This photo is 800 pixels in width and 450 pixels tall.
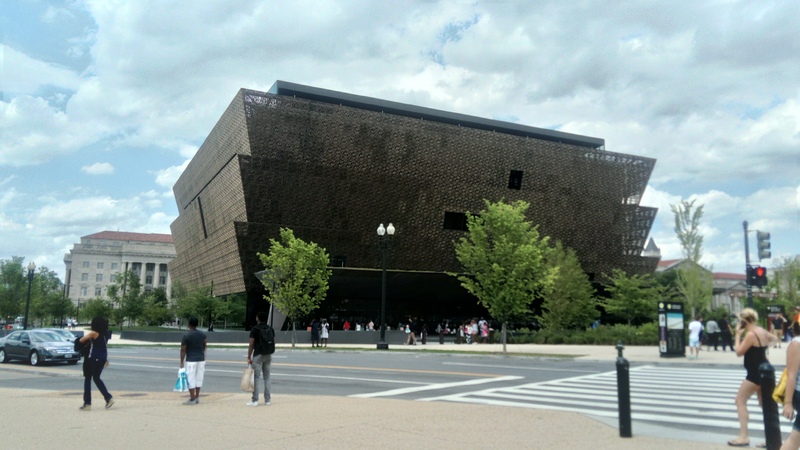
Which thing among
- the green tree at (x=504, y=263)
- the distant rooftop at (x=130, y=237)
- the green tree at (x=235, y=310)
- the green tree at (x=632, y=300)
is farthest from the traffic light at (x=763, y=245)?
the distant rooftop at (x=130, y=237)

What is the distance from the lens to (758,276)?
20.6 metres

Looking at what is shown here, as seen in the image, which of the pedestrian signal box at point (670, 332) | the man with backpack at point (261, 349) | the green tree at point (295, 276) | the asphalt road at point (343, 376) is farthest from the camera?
the green tree at point (295, 276)

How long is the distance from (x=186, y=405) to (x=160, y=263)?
457ft

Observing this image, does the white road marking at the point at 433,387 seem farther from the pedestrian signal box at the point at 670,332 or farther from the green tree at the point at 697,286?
the green tree at the point at 697,286

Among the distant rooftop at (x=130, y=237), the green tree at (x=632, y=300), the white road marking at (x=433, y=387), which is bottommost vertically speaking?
the white road marking at (x=433, y=387)

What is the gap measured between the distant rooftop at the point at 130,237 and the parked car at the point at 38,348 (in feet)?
417

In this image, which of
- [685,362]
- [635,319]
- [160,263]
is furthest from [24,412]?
[160,263]

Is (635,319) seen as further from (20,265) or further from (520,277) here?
(20,265)

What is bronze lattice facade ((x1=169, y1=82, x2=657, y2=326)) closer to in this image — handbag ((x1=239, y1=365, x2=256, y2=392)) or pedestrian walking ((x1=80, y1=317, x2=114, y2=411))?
pedestrian walking ((x1=80, y1=317, x2=114, y2=411))

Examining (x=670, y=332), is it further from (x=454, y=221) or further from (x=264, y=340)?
(x=454, y=221)

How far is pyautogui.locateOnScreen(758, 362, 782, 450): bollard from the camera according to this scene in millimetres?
6555

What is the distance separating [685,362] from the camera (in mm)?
22312

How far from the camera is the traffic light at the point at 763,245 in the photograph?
63.5 ft

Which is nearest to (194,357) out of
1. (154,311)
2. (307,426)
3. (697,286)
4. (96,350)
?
(96,350)
